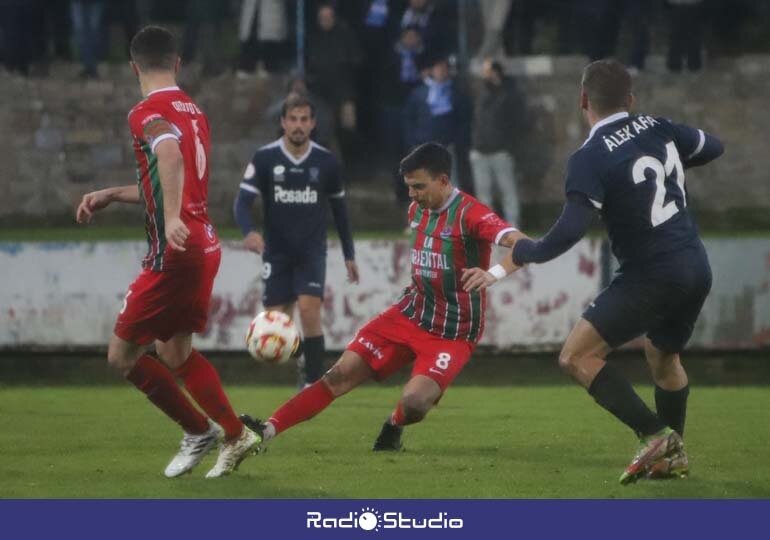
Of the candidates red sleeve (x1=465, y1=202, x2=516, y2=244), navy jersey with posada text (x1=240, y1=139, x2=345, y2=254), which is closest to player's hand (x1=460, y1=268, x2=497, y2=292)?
red sleeve (x1=465, y1=202, x2=516, y2=244)

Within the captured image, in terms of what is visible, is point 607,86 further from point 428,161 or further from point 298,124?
point 298,124

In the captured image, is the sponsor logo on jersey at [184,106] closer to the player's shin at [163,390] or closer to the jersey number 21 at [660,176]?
the player's shin at [163,390]

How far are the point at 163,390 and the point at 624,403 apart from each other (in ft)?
6.86

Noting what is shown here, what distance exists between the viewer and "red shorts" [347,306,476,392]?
7.92m

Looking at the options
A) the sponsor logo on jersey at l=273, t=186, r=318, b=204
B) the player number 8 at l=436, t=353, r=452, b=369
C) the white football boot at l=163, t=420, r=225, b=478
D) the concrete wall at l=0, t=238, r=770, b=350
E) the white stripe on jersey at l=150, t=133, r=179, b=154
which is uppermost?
the white stripe on jersey at l=150, t=133, r=179, b=154

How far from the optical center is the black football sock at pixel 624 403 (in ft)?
22.8

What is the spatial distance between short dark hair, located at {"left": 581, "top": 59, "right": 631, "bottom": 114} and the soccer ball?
1858 mm

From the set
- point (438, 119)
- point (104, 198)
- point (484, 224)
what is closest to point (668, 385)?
point (484, 224)

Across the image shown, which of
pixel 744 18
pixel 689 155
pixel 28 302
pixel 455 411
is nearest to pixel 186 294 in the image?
pixel 689 155

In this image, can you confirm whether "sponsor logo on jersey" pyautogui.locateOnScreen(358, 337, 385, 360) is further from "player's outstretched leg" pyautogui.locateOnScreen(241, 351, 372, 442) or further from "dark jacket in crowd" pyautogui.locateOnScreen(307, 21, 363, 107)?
"dark jacket in crowd" pyautogui.locateOnScreen(307, 21, 363, 107)

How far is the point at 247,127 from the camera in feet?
Result: 57.6

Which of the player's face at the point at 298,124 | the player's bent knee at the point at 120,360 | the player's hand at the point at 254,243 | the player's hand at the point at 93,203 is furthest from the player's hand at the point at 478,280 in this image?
the player's face at the point at 298,124

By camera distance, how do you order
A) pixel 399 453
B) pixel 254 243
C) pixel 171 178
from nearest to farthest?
pixel 171 178 < pixel 399 453 < pixel 254 243

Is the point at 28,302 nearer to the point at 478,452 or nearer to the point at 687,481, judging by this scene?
the point at 478,452
